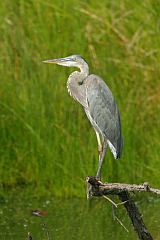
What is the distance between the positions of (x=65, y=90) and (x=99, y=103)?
4.91ft

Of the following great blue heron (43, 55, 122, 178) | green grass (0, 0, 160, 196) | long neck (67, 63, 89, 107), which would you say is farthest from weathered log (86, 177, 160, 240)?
green grass (0, 0, 160, 196)

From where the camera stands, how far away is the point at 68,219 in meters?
6.73

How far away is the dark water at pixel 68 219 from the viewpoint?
633 cm

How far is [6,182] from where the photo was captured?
769 cm

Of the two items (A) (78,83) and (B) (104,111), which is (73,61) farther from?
(B) (104,111)

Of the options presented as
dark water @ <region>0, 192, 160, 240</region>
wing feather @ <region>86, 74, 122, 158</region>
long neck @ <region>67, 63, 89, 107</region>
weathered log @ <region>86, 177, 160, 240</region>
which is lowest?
dark water @ <region>0, 192, 160, 240</region>

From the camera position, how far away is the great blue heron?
5969 mm

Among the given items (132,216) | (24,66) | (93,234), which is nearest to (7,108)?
(24,66)

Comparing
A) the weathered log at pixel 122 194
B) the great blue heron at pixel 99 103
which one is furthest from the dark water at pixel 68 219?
the weathered log at pixel 122 194

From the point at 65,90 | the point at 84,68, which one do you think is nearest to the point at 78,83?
the point at 84,68

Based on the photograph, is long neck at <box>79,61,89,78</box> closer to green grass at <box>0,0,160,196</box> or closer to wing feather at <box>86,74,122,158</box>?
wing feather at <box>86,74,122,158</box>

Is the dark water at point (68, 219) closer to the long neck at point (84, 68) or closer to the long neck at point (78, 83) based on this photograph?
the long neck at point (78, 83)

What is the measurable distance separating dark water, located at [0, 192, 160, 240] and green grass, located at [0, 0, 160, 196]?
0.19 metres

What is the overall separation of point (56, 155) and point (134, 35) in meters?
1.40
